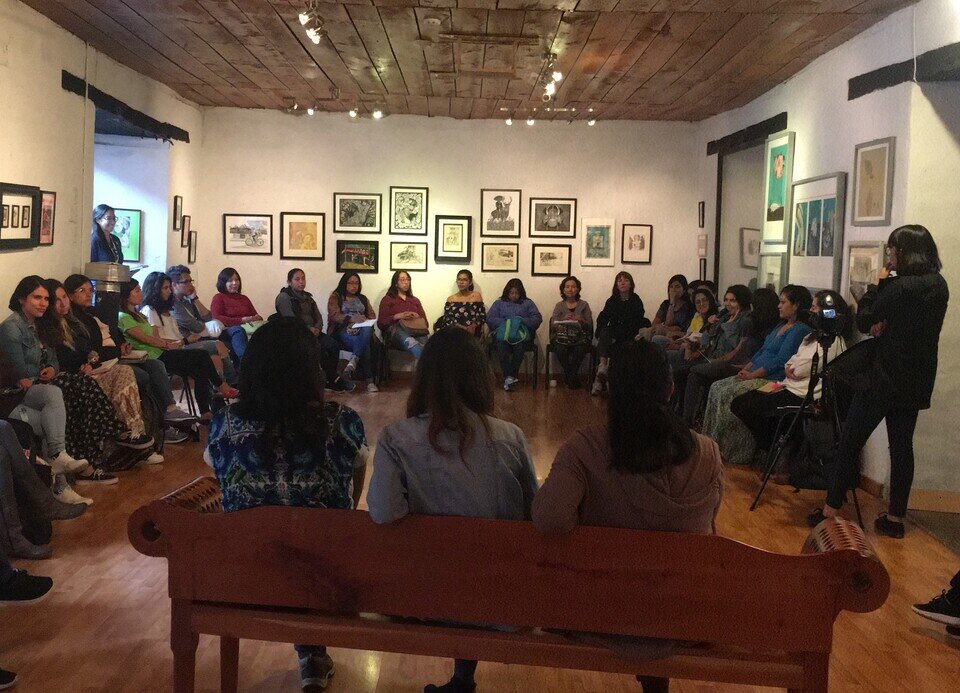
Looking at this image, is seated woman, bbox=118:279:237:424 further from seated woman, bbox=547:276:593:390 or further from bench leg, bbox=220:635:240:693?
bench leg, bbox=220:635:240:693

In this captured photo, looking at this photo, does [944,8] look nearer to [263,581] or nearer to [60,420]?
[263,581]

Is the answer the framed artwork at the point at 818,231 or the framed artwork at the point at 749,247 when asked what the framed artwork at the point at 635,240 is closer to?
the framed artwork at the point at 749,247

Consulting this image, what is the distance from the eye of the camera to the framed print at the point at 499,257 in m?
11.8

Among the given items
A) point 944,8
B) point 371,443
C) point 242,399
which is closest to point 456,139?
point 371,443

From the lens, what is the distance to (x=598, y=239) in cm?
1183

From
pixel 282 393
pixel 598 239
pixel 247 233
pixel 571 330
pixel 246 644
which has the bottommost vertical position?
pixel 246 644

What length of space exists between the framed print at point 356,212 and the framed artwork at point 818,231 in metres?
5.27

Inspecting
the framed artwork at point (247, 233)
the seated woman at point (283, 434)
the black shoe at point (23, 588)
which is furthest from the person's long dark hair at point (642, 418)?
the framed artwork at point (247, 233)

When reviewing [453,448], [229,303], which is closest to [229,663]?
[453,448]

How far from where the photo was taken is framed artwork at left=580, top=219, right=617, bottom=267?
11812 millimetres

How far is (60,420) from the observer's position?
227 inches

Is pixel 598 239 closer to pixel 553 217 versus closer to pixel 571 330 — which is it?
pixel 553 217

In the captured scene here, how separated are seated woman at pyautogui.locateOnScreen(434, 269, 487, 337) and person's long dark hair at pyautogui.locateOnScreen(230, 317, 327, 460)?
8361mm

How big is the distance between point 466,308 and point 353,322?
1.35m
